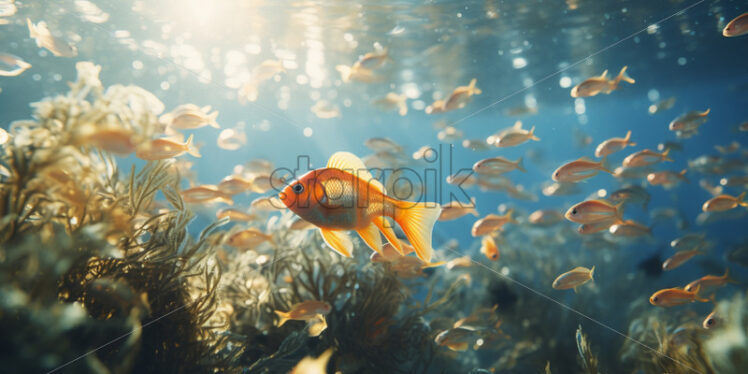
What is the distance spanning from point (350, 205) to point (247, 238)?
3.08 m

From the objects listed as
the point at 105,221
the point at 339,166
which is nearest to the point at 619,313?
the point at 339,166

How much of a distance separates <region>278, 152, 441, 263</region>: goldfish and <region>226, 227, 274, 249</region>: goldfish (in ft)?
9.09

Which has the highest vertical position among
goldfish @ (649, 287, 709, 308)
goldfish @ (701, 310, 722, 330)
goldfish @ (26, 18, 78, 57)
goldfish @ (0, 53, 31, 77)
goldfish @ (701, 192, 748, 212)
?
goldfish @ (26, 18, 78, 57)

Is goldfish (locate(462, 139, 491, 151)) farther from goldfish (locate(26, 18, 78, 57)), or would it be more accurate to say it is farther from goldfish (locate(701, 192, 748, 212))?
goldfish (locate(26, 18, 78, 57))

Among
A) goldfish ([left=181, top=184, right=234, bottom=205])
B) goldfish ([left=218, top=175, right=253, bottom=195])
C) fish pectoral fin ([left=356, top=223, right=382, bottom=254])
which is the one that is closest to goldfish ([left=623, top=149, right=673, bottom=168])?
fish pectoral fin ([left=356, top=223, right=382, bottom=254])

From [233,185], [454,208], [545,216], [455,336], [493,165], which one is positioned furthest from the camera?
[545,216]

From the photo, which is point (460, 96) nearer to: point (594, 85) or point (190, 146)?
point (594, 85)

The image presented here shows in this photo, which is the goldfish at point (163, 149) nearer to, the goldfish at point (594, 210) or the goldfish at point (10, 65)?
the goldfish at point (10, 65)

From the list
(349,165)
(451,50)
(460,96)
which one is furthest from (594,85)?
(451,50)

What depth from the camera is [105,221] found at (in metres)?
A: 2.69

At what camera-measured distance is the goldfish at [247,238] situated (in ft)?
15.5

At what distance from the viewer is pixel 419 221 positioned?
229 cm

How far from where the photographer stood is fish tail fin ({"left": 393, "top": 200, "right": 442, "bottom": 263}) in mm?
2250

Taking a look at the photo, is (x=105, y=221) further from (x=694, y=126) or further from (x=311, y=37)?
(x=311, y=37)
